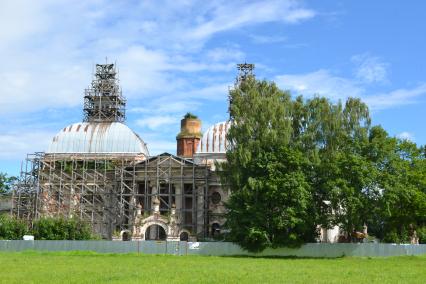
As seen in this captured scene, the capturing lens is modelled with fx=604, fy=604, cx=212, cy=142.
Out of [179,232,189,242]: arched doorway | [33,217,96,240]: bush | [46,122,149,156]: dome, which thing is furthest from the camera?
[46,122,149,156]: dome

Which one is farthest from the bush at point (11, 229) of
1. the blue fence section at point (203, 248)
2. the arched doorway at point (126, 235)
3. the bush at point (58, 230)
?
the arched doorway at point (126, 235)

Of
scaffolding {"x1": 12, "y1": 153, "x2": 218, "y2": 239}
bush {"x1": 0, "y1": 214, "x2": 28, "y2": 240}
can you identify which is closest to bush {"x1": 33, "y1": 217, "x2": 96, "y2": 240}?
bush {"x1": 0, "y1": 214, "x2": 28, "y2": 240}

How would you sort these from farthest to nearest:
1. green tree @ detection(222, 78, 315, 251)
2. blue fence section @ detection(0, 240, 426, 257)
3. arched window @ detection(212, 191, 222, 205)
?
1. arched window @ detection(212, 191, 222, 205)
2. blue fence section @ detection(0, 240, 426, 257)
3. green tree @ detection(222, 78, 315, 251)

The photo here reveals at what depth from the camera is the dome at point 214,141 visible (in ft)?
224

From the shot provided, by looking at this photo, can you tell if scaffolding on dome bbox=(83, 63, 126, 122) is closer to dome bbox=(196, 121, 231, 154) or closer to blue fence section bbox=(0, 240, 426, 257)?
dome bbox=(196, 121, 231, 154)

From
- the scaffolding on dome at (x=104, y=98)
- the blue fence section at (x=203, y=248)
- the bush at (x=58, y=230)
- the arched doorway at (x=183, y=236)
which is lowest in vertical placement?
the blue fence section at (x=203, y=248)

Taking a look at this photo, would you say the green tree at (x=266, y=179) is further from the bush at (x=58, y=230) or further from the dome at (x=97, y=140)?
the dome at (x=97, y=140)

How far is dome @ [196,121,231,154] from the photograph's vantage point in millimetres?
68250

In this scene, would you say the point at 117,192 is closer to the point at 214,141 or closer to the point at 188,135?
the point at 214,141

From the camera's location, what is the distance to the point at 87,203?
6419cm

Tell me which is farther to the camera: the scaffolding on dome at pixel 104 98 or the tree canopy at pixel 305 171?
the scaffolding on dome at pixel 104 98

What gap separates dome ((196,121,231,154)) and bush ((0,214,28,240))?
2116cm

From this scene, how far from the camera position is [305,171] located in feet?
166

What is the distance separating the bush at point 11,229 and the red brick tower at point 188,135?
31.4 m
